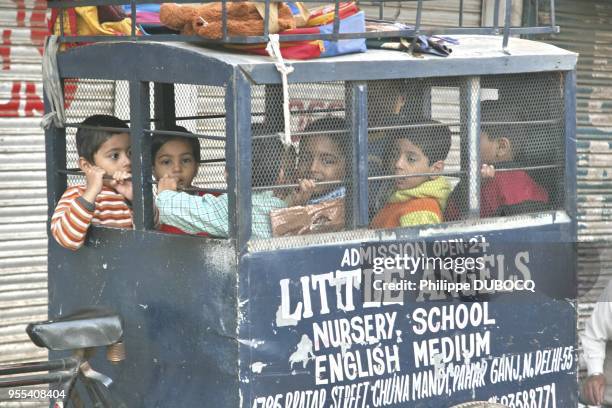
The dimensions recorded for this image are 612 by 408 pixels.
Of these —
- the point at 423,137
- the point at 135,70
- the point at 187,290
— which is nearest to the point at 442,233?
the point at 423,137

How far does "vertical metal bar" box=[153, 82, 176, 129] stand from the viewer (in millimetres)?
4422

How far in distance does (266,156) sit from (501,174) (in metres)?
1.02

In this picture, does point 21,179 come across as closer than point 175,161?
No

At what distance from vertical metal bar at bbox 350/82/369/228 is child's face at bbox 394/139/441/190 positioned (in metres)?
0.21

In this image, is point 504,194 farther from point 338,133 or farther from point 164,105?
point 164,105

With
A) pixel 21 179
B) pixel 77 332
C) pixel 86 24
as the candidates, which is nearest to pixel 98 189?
pixel 77 332

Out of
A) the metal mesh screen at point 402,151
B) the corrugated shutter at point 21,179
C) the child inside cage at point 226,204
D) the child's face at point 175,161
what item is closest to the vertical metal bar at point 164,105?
the metal mesh screen at point 402,151

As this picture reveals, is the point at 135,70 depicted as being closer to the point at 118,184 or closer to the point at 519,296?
the point at 118,184

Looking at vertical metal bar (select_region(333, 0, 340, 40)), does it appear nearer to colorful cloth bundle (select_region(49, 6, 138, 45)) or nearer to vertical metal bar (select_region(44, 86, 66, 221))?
colorful cloth bundle (select_region(49, 6, 138, 45))

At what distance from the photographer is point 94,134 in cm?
392

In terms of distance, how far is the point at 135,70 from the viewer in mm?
3602

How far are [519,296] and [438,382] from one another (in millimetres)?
448

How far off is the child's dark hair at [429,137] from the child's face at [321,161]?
237 millimetres

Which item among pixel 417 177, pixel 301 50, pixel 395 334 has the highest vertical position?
pixel 301 50
